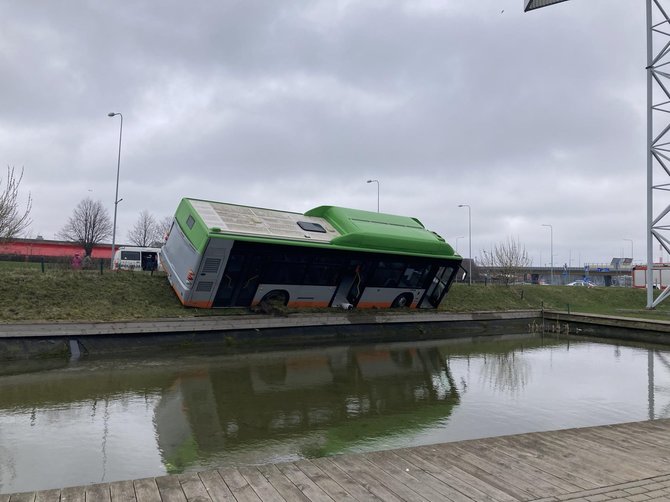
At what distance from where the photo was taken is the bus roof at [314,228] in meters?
16.3

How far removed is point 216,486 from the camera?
4.27 meters

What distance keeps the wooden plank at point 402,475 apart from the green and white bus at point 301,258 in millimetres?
11337

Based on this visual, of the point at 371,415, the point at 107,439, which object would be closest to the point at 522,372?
the point at 371,415

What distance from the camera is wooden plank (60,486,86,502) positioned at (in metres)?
3.92

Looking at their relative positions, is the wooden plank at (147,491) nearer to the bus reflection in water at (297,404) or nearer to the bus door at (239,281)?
the bus reflection in water at (297,404)

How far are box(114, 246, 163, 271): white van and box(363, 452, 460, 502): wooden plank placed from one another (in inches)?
1037

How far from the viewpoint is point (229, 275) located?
16.7 metres

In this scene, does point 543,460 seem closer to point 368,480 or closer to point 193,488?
point 368,480

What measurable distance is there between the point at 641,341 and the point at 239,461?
67.5ft

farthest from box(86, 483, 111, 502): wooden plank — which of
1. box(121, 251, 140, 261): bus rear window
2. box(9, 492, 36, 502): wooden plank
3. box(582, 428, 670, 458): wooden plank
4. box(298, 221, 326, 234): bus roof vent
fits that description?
box(121, 251, 140, 261): bus rear window

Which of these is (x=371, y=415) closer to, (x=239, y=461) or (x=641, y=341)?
(x=239, y=461)

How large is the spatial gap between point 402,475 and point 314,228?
14.8m

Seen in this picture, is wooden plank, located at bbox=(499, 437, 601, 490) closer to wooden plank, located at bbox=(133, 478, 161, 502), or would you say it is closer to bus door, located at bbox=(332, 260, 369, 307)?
wooden plank, located at bbox=(133, 478, 161, 502)

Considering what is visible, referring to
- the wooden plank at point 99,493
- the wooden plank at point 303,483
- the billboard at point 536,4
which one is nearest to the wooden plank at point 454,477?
the wooden plank at point 303,483
